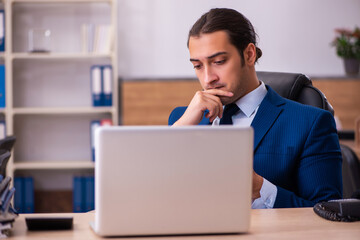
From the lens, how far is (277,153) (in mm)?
1568

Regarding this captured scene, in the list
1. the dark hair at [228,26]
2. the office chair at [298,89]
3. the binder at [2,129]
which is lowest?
the binder at [2,129]

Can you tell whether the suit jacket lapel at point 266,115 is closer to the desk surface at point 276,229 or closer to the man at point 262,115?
the man at point 262,115

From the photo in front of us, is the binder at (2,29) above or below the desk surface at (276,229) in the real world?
above

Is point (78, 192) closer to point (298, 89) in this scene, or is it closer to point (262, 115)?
point (298, 89)

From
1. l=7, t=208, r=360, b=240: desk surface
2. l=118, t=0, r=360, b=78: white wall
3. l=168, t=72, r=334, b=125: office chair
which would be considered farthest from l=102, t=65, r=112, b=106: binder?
l=7, t=208, r=360, b=240: desk surface

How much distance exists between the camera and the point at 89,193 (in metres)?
4.25

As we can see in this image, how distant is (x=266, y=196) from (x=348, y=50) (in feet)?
10.6

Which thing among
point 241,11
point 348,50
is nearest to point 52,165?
point 241,11

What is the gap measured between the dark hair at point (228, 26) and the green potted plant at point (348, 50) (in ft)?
9.13

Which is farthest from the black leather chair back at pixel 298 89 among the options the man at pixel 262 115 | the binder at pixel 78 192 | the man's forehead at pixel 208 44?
the binder at pixel 78 192

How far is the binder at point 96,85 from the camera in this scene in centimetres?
415

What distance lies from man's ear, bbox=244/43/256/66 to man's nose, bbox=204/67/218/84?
0.15m

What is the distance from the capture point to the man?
151 centimetres

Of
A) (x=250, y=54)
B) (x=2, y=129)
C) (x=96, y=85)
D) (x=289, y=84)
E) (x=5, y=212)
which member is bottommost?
(x=2, y=129)
